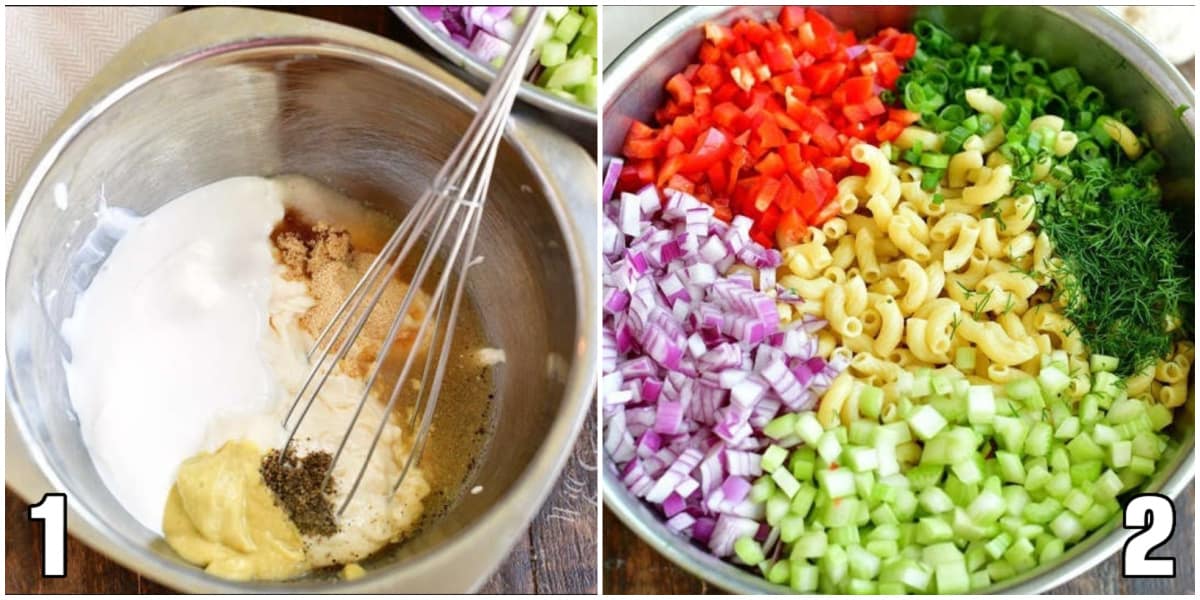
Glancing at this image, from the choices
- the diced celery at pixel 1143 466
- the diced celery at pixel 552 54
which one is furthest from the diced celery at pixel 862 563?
the diced celery at pixel 552 54

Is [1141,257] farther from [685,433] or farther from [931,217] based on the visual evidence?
[685,433]

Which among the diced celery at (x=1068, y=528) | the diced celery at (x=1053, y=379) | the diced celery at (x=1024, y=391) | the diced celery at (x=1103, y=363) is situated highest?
the diced celery at (x=1103, y=363)

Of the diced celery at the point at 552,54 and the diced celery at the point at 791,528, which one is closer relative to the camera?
the diced celery at the point at 791,528

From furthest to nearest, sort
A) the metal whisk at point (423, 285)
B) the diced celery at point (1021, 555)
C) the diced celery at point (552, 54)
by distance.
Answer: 1. the diced celery at point (552, 54)
2. the diced celery at point (1021, 555)
3. the metal whisk at point (423, 285)

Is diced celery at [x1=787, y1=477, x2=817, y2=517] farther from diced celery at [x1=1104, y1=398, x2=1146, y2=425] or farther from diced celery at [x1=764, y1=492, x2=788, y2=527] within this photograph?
diced celery at [x1=1104, y1=398, x2=1146, y2=425]

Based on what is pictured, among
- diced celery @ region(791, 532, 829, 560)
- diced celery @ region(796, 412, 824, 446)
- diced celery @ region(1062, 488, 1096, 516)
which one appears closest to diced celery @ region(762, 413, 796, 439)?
diced celery @ region(796, 412, 824, 446)

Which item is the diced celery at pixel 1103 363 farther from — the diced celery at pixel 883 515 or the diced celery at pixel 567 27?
the diced celery at pixel 567 27

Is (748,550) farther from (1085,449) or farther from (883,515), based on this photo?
(1085,449)
